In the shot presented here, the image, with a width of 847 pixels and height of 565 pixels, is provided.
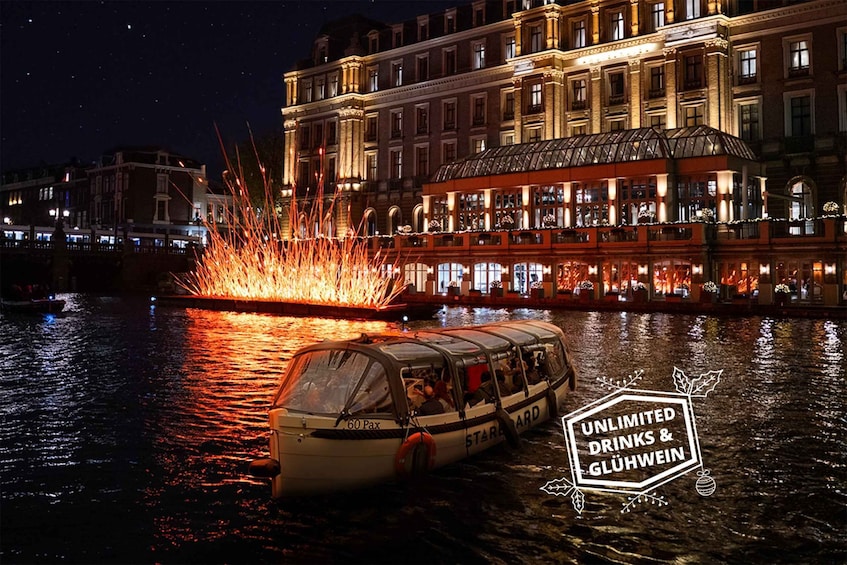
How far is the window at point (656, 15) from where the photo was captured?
58028 millimetres

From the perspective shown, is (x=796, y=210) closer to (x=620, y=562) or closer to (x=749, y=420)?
(x=749, y=420)

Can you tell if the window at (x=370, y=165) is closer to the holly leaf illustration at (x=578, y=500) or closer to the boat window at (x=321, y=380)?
the boat window at (x=321, y=380)

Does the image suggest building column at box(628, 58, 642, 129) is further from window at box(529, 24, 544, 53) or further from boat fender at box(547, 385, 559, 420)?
boat fender at box(547, 385, 559, 420)

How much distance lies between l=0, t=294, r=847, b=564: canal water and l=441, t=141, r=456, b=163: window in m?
52.7

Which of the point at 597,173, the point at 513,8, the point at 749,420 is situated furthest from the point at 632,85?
the point at 749,420

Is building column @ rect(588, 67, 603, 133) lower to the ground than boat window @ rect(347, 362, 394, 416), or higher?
higher

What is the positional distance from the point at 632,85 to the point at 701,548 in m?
55.8

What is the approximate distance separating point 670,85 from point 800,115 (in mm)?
9469

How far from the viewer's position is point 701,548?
28.9ft

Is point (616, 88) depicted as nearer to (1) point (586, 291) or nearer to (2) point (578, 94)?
(2) point (578, 94)

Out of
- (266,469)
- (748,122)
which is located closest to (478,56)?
(748,122)

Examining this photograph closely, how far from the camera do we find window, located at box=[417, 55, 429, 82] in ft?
244

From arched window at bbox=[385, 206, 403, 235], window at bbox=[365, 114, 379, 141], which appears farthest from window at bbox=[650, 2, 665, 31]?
window at bbox=[365, 114, 379, 141]

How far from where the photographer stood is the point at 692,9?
183 ft
